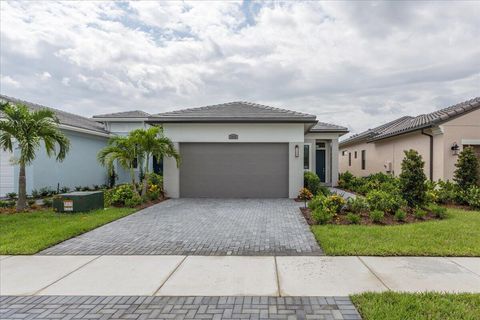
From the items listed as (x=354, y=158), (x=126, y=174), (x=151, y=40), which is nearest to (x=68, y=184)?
(x=126, y=174)

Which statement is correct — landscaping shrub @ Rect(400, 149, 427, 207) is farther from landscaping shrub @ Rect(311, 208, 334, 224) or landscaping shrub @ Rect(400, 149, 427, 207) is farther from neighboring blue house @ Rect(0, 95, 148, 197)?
neighboring blue house @ Rect(0, 95, 148, 197)

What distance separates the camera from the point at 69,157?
1359 cm

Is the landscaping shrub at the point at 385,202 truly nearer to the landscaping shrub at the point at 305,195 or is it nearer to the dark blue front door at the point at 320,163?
the landscaping shrub at the point at 305,195

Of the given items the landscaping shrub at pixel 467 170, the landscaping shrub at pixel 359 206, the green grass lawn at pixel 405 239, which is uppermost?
the landscaping shrub at pixel 467 170

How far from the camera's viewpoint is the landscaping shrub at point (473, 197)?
884 centimetres

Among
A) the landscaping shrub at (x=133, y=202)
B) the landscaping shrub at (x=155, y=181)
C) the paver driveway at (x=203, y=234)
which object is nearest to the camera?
the paver driveway at (x=203, y=234)

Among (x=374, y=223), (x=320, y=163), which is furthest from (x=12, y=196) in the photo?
(x=320, y=163)

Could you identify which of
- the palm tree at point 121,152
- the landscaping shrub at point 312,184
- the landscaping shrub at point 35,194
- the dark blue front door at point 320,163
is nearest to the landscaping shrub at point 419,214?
the landscaping shrub at point 312,184

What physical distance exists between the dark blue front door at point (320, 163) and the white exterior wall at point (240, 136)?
5673 millimetres

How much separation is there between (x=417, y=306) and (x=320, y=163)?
14460mm

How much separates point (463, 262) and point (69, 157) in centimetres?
1536

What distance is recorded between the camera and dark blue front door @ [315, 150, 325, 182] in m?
17.0

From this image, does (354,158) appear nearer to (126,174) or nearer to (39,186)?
(126,174)

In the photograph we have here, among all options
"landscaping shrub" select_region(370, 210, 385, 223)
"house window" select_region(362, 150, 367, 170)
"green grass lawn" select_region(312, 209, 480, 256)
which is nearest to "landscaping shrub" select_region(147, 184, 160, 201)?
"green grass lawn" select_region(312, 209, 480, 256)
